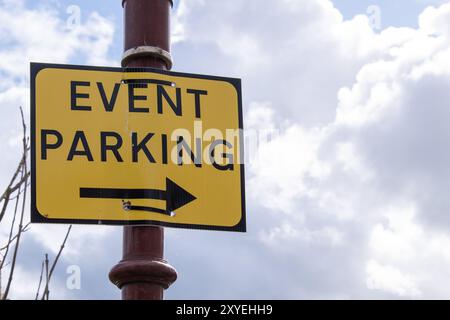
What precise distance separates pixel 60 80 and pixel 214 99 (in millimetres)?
818

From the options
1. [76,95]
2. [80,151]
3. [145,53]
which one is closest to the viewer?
[80,151]

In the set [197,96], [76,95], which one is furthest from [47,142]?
[197,96]

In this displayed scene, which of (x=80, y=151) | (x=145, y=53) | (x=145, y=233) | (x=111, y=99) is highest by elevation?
(x=145, y=53)

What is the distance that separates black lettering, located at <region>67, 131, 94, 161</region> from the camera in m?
5.11

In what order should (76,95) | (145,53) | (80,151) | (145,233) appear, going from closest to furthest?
1. (145,233)
2. (80,151)
3. (76,95)
4. (145,53)

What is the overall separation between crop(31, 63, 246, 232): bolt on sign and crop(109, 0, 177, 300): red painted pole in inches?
3.2

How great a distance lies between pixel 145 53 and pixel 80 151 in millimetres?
650

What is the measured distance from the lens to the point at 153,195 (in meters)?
5.12

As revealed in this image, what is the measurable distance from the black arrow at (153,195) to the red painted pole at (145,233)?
13 cm

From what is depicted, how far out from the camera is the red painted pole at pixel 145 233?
489cm

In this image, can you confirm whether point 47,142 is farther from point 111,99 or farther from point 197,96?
point 197,96

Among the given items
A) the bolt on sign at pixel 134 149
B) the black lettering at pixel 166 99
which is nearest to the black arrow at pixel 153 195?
the bolt on sign at pixel 134 149

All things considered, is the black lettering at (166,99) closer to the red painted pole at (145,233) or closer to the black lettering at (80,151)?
the red painted pole at (145,233)

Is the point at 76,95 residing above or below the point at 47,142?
above
